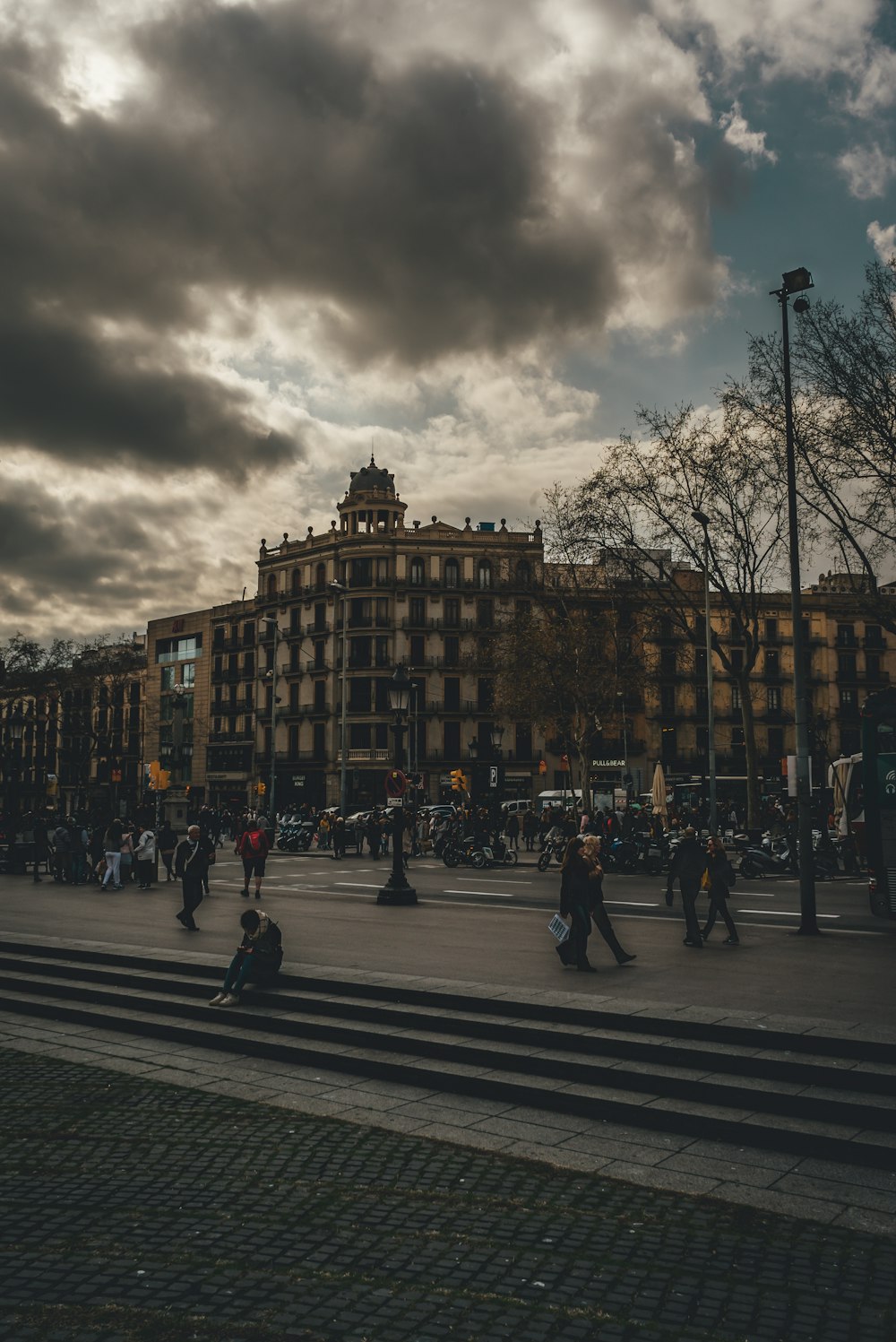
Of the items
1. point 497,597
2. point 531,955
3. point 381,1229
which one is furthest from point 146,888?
point 497,597

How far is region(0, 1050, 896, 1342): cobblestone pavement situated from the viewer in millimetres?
4359

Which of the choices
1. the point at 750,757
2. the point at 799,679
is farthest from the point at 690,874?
the point at 750,757

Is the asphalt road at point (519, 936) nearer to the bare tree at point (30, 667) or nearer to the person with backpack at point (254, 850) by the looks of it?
the person with backpack at point (254, 850)

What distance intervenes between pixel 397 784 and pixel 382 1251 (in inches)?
530

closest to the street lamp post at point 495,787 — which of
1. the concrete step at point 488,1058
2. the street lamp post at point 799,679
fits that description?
the street lamp post at point 799,679

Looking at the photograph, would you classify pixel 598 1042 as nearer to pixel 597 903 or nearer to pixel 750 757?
pixel 597 903

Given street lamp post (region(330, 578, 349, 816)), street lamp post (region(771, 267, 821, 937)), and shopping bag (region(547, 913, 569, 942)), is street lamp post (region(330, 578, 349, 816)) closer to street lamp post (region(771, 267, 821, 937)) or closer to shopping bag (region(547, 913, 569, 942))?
street lamp post (region(771, 267, 821, 937))

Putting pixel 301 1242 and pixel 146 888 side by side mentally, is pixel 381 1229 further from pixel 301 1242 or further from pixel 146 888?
pixel 146 888

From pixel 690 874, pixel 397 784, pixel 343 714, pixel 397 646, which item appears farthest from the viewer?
pixel 397 646

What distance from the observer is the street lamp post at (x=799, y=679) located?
1434cm

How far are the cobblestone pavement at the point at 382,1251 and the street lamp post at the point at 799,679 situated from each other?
30.1 feet

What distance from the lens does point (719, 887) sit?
A: 13.4 metres

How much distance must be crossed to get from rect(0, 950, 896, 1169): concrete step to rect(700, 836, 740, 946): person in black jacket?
5357 millimetres

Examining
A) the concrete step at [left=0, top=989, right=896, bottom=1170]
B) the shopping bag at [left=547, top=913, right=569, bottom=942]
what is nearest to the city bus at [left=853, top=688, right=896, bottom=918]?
the shopping bag at [left=547, top=913, right=569, bottom=942]
